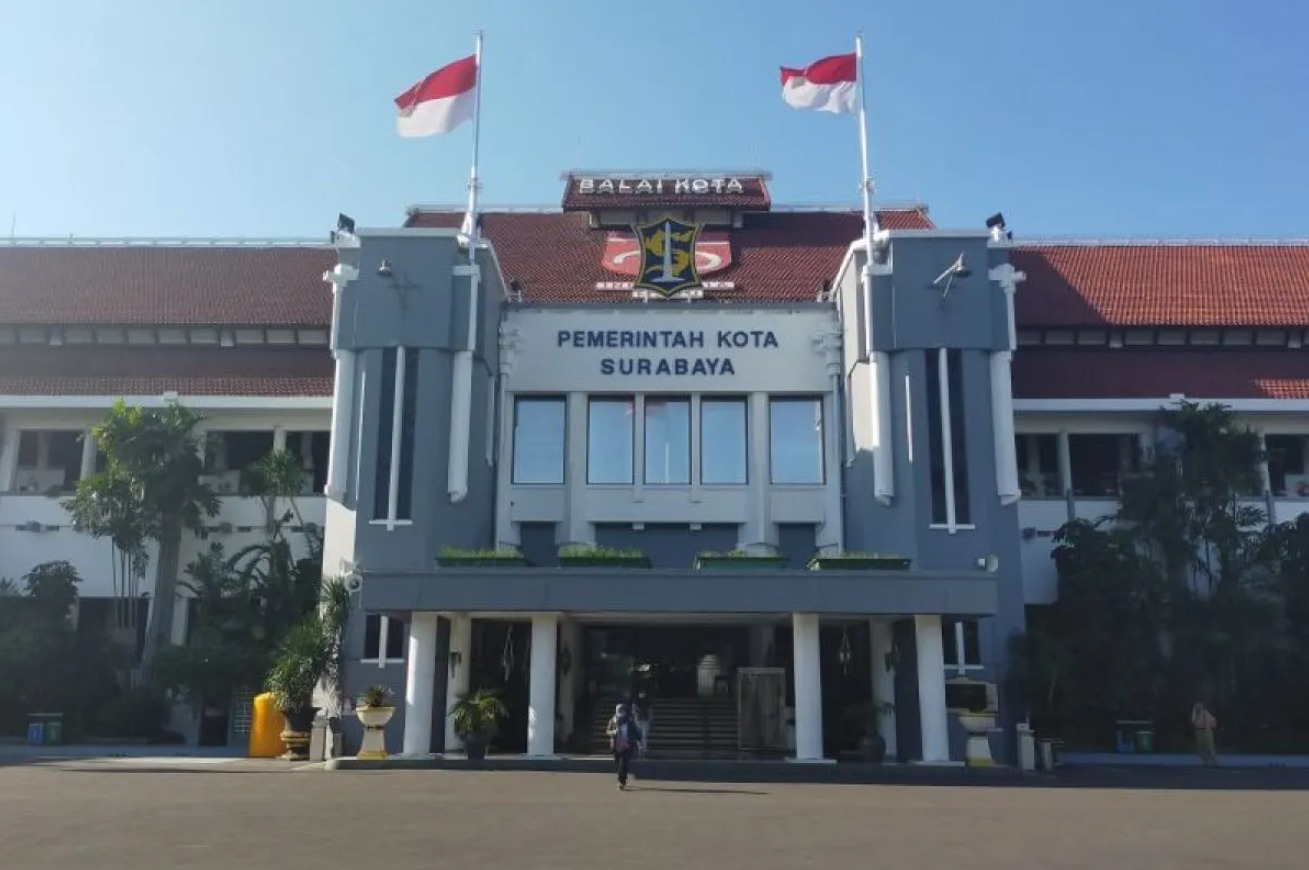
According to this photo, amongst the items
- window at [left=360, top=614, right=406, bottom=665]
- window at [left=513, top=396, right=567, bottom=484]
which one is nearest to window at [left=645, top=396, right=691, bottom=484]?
window at [left=513, top=396, right=567, bottom=484]

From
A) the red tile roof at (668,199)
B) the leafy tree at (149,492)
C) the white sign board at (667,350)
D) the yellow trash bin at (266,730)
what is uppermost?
the red tile roof at (668,199)

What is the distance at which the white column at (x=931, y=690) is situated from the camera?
22.5 metres

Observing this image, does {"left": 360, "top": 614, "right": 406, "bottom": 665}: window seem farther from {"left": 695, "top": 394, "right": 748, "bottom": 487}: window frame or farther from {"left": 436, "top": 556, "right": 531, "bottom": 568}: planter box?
{"left": 695, "top": 394, "right": 748, "bottom": 487}: window frame

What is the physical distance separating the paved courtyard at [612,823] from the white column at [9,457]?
50.7 ft

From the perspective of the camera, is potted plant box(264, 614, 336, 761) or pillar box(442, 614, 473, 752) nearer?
A: pillar box(442, 614, 473, 752)

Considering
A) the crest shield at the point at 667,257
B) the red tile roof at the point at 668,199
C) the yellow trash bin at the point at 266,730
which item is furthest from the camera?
the red tile roof at the point at 668,199

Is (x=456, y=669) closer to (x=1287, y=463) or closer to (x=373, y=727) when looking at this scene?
(x=373, y=727)

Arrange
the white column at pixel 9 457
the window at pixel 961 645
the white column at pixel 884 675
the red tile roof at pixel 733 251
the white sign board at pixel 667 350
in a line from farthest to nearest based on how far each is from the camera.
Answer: the red tile roof at pixel 733 251 → the white column at pixel 9 457 → the white sign board at pixel 667 350 → the window at pixel 961 645 → the white column at pixel 884 675

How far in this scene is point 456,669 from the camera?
933 inches

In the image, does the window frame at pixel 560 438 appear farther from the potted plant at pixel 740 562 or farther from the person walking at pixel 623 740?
the person walking at pixel 623 740

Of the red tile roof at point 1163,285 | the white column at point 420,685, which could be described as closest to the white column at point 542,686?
the white column at point 420,685

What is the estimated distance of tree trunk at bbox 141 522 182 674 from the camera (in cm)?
2944

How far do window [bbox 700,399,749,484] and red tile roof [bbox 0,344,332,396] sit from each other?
1083 centimetres

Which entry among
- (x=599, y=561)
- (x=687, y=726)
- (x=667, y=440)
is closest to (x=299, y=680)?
(x=599, y=561)
